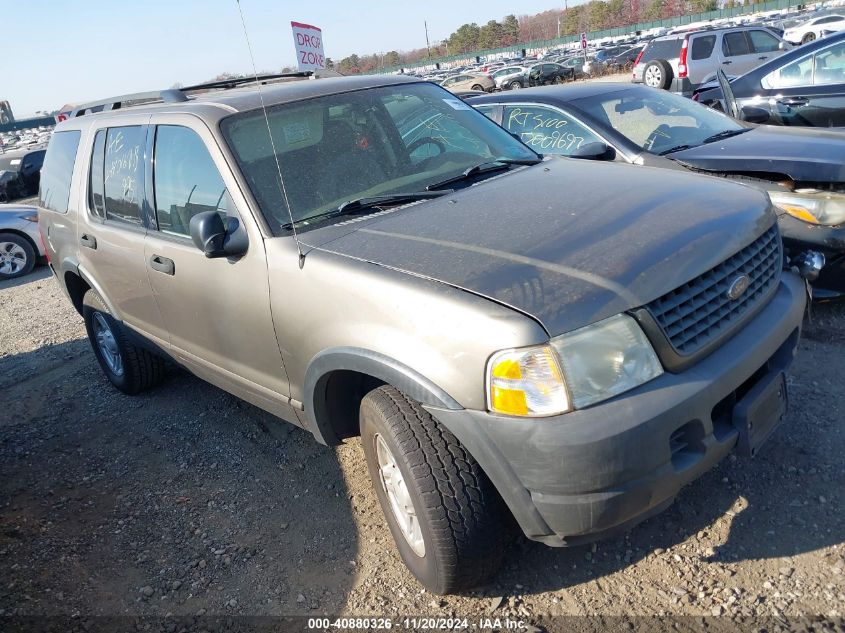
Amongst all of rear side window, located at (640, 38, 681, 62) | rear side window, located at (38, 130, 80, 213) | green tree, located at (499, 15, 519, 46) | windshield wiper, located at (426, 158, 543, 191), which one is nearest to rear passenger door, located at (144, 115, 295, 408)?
windshield wiper, located at (426, 158, 543, 191)

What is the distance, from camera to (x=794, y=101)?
672 cm

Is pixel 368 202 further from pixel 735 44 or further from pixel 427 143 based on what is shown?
pixel 735 44

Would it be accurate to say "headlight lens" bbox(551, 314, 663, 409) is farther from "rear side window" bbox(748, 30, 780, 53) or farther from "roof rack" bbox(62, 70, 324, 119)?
"rear side window" bbox(748, 30, 780, 53)

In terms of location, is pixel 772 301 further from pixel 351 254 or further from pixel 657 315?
pixel 351 254

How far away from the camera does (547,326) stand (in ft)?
6.71

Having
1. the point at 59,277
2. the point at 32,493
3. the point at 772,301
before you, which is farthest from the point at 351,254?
the point at 59,277

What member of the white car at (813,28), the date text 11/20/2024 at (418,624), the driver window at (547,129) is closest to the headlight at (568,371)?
the date text 11/20/2024 at (418,624)

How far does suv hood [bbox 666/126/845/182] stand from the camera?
420 centimetres

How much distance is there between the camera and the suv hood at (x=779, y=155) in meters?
4.20

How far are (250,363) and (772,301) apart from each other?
2248 millimetres

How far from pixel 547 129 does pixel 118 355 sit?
143 inches

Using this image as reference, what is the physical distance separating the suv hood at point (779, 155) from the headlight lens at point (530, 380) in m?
3.08

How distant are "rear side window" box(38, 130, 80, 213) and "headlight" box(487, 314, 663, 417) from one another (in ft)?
12.2

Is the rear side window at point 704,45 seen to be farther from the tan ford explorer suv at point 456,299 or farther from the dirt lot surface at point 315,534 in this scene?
the tan ford explorer suv at point 456,299
